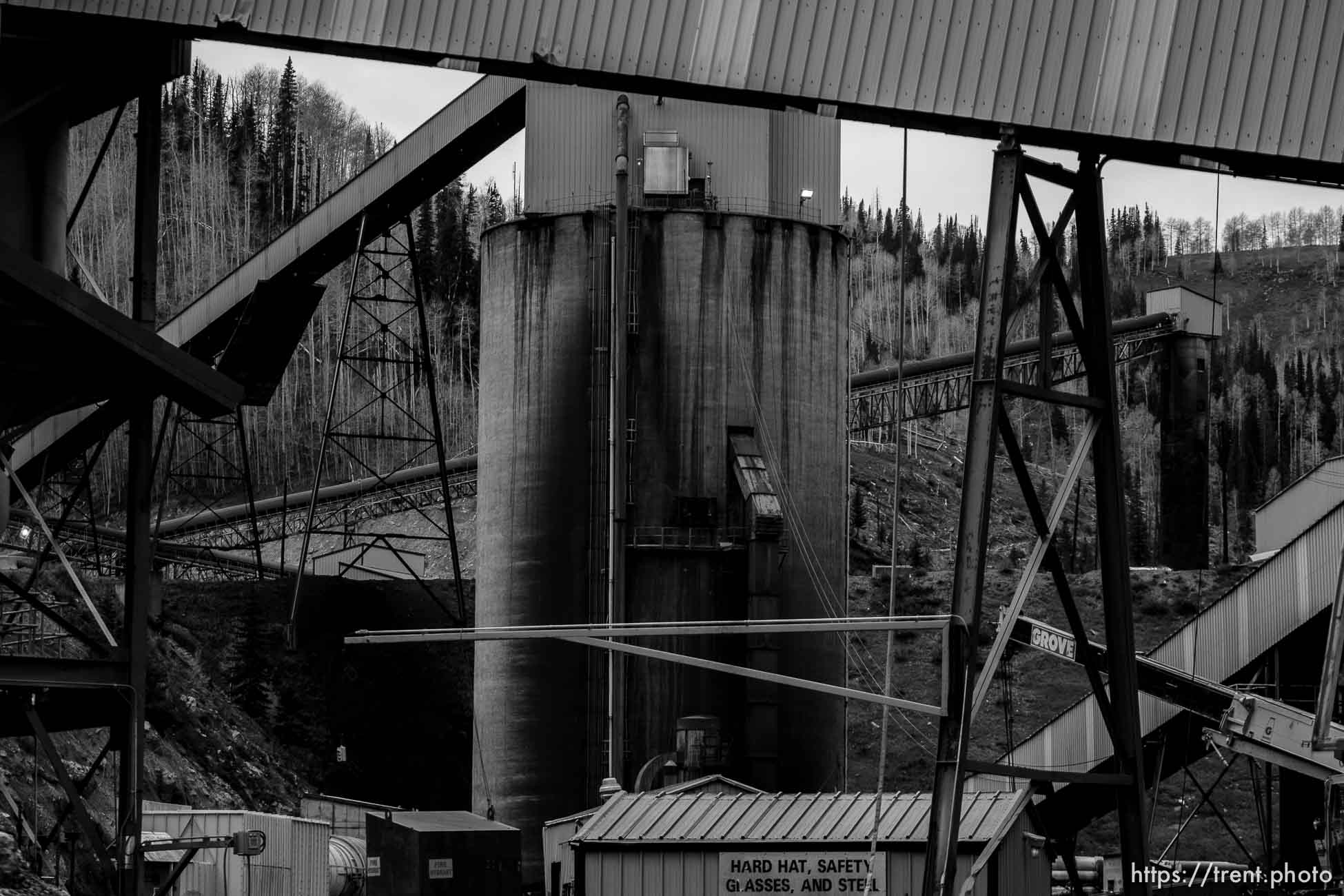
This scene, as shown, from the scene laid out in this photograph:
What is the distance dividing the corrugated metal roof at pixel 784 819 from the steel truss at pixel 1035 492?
557 centimetres

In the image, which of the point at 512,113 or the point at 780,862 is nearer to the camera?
the point at 780,862

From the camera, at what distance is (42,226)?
21.9 m

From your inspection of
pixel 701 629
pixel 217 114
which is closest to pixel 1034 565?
pixel 701 629

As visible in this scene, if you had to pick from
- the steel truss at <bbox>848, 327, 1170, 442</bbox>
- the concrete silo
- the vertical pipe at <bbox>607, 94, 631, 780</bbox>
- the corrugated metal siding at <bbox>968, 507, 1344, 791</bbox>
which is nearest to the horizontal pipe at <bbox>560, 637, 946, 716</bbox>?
the corrugated metal siding at <bbox>968, 507, 1344, 791</bbox>

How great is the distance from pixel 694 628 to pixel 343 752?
36681 mm

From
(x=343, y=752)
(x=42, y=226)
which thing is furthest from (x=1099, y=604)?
Answer: (x=42, y=226)

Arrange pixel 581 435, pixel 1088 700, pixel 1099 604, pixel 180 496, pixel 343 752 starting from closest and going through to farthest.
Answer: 1. pixel 1088 700
2. pixel 581 435
3. pixel 343 752
4. pixel 1099 604
5. pixel 180 496

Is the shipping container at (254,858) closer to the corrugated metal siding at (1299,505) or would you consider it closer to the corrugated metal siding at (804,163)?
the corrugated metal siding at (804,163)

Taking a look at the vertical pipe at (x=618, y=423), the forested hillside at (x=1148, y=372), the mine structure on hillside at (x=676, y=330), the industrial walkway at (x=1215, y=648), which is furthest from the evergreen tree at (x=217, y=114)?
the industrial walkway at (x=1215, y=648)

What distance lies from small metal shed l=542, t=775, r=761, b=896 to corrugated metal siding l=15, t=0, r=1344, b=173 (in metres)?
13.6

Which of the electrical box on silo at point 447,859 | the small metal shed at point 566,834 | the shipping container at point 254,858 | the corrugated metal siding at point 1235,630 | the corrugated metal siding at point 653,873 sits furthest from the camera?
the shipping container at point 254,858

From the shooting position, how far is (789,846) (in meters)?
22.2

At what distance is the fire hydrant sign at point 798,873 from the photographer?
21938mm

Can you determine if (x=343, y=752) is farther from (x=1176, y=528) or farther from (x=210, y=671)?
(x=1176, y=528)
